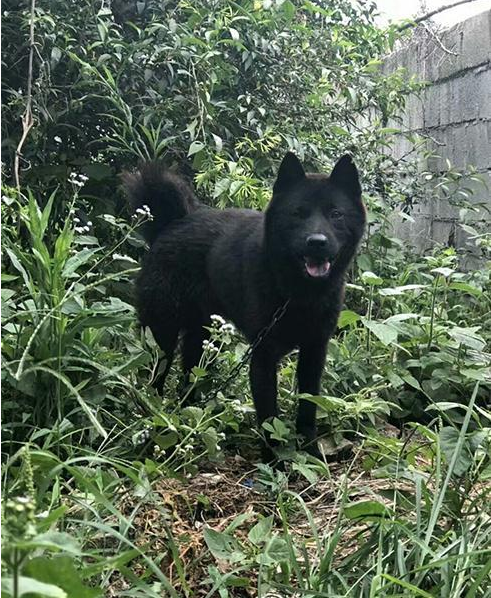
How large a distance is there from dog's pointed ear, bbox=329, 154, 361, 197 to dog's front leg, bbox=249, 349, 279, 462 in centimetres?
72

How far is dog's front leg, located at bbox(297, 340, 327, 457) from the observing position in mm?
2746

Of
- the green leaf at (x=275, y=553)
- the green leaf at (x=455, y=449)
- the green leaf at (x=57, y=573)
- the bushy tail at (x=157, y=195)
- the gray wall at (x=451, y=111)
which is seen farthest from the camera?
the gray wall at (x=451, y=111)

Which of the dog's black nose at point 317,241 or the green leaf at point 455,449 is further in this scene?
the dog's black nose at point 317,241

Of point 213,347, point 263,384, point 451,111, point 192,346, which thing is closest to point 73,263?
point 213,347

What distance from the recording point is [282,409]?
3.07m

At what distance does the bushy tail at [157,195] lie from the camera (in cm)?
329

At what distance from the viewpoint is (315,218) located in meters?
2.77

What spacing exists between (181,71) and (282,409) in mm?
1823

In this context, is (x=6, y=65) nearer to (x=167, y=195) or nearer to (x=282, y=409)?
(x=167, y=195)

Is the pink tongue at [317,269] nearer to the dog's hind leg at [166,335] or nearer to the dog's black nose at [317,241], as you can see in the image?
the dog's black nose at [317,241]

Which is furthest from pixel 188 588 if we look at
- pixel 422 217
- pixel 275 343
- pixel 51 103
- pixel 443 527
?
pixel 422 217

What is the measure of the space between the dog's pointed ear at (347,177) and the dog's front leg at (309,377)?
604 millimetres

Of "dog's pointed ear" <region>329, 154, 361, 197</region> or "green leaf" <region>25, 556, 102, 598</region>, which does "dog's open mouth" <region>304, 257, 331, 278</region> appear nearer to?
"dog's pointed ear" <region>329, 154, 361, 197</region>

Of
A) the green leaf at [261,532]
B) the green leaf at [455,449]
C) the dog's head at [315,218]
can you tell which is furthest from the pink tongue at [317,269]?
the green leaf at [261,532]
